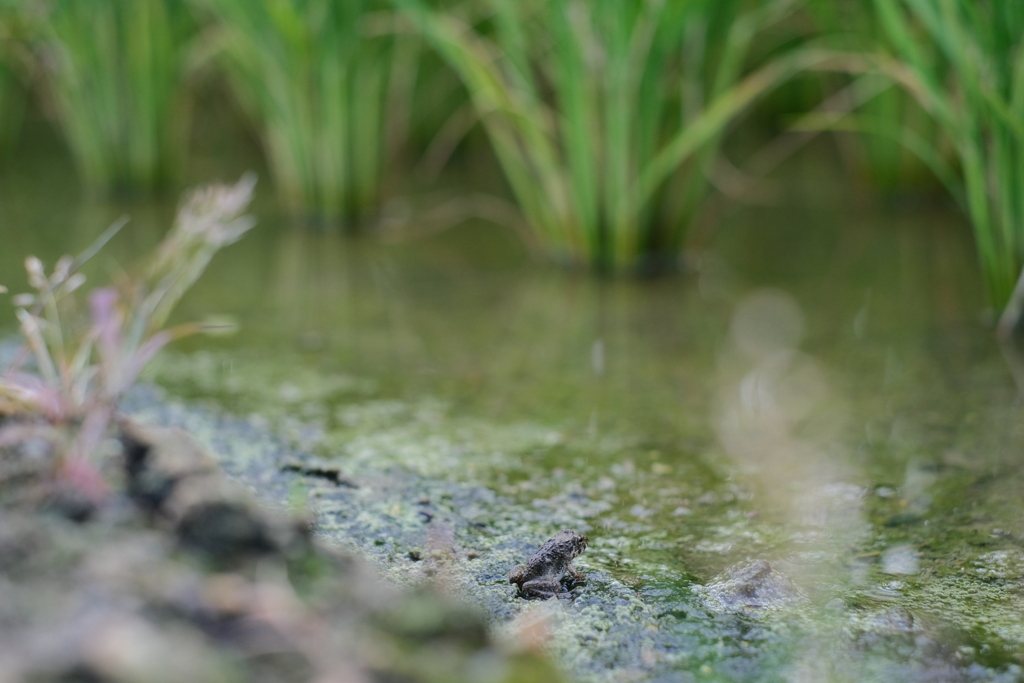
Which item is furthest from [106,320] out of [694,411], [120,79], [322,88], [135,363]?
[120,79]

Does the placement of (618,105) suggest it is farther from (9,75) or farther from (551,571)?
(9,75)

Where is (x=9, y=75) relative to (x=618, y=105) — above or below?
above

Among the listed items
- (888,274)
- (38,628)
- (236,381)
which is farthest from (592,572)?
(888,274)

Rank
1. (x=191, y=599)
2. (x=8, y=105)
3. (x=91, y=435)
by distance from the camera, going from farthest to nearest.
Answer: (x=8, y=105), (x=91, y=435), (x=191, y=599)

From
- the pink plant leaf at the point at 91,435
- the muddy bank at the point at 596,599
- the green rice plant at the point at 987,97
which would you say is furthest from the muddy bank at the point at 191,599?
the green rice plant at the point at 987,97

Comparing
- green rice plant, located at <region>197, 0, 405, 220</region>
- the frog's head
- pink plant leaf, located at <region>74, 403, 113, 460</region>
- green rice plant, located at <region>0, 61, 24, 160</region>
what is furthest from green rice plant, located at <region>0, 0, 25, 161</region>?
the frog's head

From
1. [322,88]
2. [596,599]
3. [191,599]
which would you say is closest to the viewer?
[191,599]

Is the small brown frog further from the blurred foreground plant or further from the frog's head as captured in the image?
the blurred foreground plant
